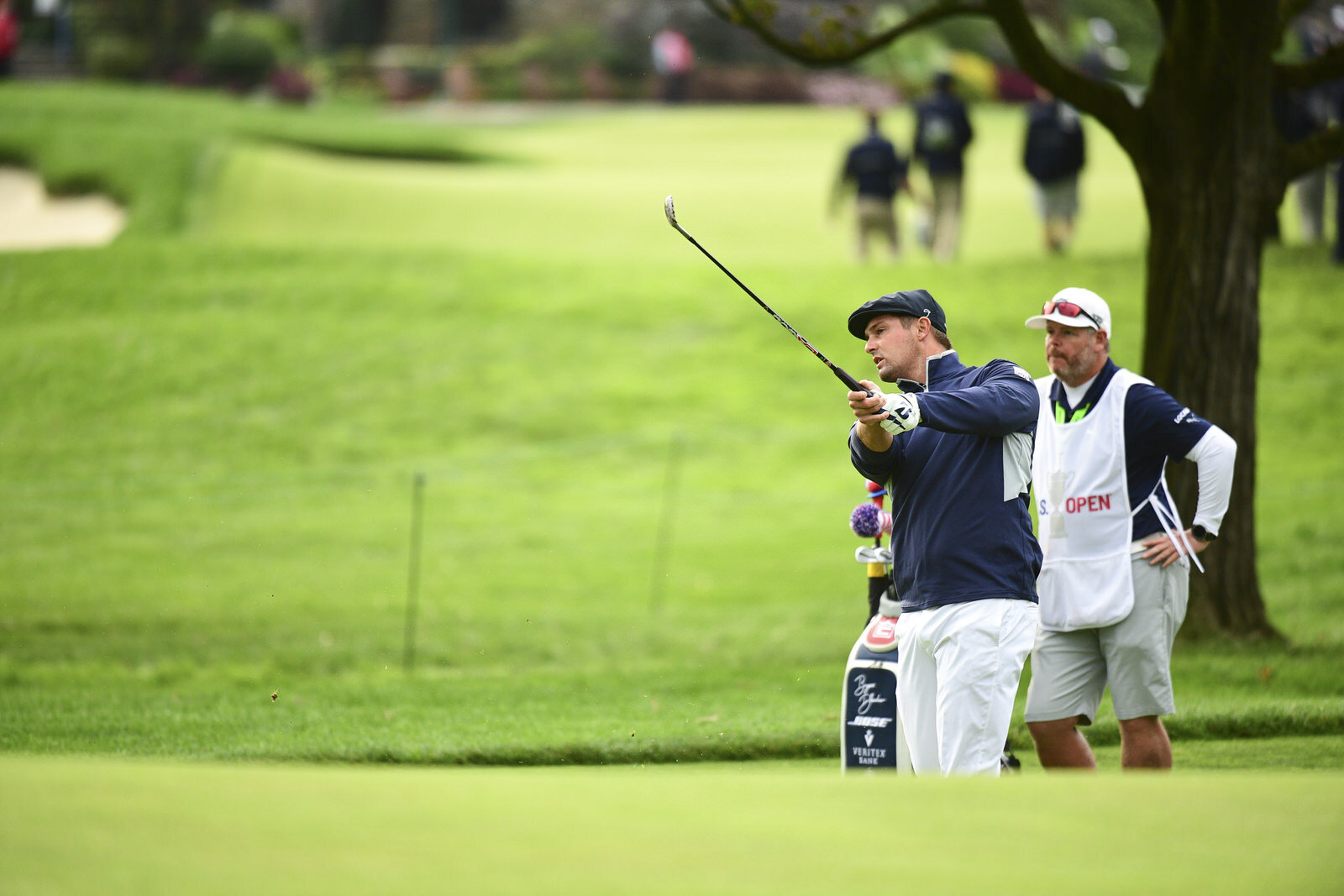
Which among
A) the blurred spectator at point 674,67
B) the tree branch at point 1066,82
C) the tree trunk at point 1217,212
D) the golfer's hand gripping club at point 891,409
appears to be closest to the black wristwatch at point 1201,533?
the golfer's hand gripping club at point 891,409

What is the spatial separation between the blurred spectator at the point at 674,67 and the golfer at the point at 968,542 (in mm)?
45759

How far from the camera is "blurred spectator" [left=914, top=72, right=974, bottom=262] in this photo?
19.9m

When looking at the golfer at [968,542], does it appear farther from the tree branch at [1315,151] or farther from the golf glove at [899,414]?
the tree branch at [1315,151]

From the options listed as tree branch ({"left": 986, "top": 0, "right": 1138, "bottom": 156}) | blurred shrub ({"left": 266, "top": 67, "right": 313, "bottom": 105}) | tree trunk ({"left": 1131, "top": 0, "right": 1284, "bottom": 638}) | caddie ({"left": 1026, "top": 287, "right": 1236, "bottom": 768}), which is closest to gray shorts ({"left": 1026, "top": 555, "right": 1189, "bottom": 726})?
caddie ({"left": 1026, "top": 287, "right": 1236, "bottom": 768})

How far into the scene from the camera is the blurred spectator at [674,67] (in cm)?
4912

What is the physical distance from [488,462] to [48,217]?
14.6 meters

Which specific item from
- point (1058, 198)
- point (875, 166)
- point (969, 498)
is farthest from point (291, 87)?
point (969, 498)

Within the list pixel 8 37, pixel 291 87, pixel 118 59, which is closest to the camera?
pixel 8 37

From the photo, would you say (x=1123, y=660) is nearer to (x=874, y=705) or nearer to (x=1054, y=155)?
(x=874, y=705)

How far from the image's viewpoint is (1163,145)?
9.01 m

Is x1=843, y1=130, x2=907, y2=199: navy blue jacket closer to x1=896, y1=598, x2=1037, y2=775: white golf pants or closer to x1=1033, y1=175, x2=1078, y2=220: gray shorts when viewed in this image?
x1=1033, y1=175, x2=1078, y2=220: gray shorts

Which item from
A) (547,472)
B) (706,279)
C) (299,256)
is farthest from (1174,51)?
(299,256)

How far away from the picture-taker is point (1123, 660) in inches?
218

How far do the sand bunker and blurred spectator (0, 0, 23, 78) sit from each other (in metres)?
14.9
